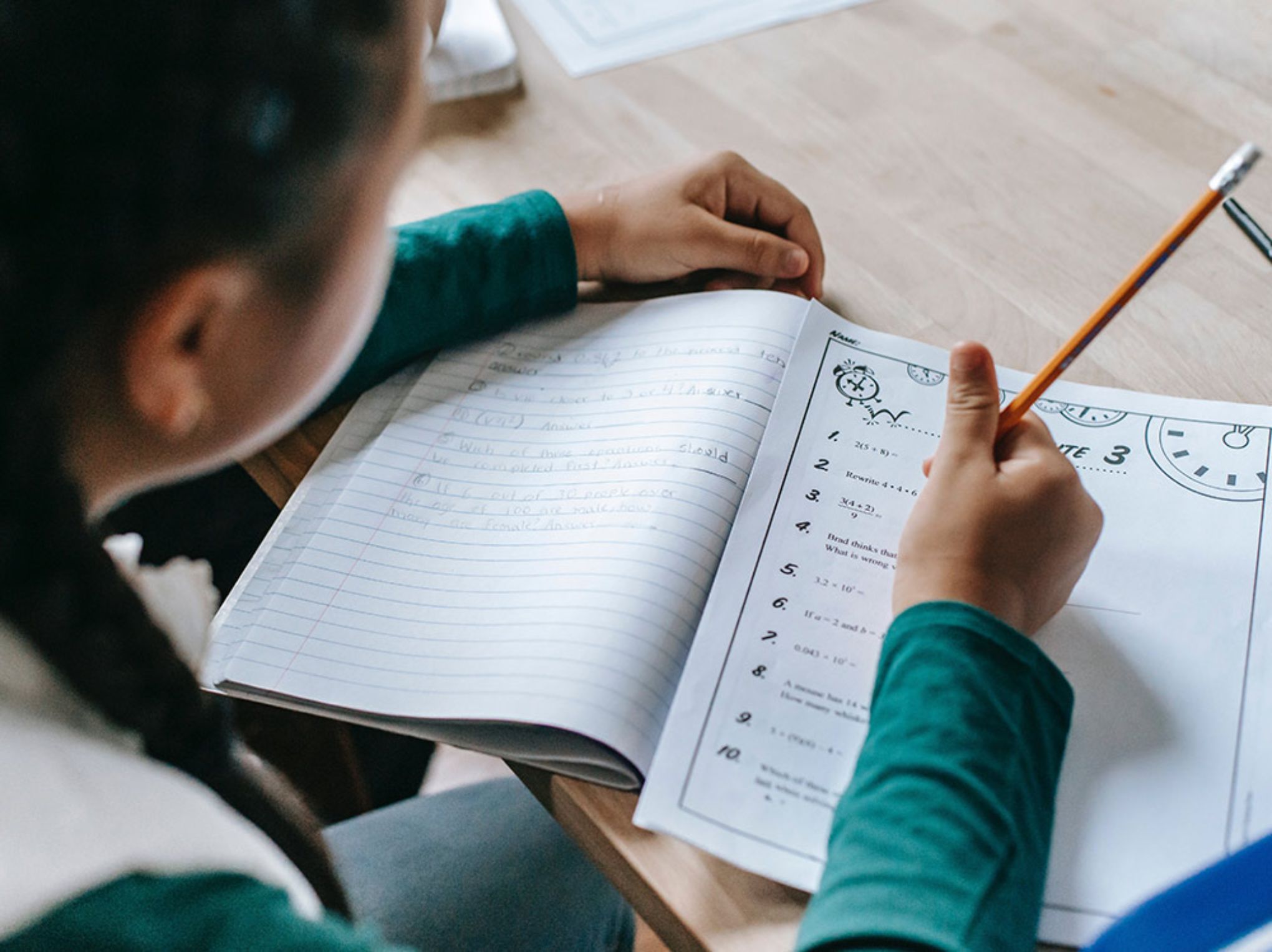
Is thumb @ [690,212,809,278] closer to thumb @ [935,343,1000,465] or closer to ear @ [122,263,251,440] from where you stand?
thumb @ [935,343,1000,465]

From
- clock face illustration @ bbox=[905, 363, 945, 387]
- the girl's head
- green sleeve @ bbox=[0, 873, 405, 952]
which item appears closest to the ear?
the girl's head

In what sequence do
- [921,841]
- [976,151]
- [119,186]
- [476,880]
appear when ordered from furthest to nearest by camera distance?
[976,151] → [476,880] → [921,841] → [119,186]

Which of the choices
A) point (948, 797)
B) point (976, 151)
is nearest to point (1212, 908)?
point (948, 797)

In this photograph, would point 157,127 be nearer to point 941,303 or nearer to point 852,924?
point 852,924

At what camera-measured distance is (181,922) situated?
1.03ft

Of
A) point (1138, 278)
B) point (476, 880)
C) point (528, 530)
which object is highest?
point (1138, 278)

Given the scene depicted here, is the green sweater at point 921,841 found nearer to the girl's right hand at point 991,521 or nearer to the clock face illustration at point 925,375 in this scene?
the girl's right hand at point 991,521

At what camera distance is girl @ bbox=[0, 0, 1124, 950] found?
278 millimetres

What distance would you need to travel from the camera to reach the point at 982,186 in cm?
71

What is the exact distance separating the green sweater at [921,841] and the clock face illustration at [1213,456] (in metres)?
0.15

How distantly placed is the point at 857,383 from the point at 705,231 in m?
0.15

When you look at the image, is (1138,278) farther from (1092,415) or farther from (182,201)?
(182,201)

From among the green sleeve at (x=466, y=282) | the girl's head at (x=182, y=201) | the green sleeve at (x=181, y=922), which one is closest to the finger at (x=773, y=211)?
the green sleeve at (x=466, y=282)

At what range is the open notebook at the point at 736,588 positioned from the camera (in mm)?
409
